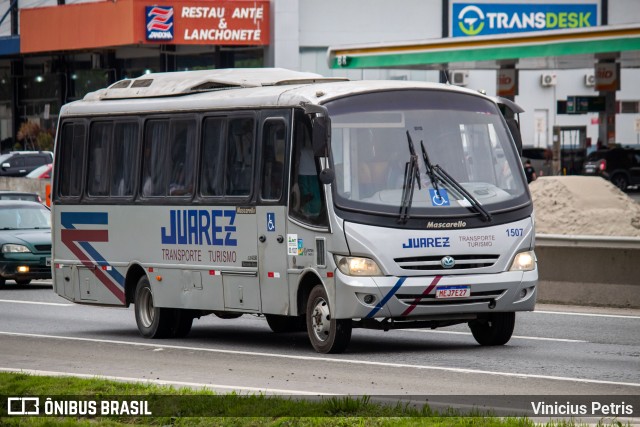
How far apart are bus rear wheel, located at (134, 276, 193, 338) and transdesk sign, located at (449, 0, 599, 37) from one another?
3905cm

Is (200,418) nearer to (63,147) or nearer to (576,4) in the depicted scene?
(63,147)

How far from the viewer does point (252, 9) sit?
52500 mm

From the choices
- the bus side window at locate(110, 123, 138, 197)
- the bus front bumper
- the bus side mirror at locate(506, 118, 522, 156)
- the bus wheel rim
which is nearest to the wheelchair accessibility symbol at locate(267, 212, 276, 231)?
the bus wheel rim

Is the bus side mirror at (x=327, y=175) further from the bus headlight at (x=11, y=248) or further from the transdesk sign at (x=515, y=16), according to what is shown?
the transdesk sign at (x=515, y=16)

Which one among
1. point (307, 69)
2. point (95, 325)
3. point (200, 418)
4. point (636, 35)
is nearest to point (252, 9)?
point (307, 69)

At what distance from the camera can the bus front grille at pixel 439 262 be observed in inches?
570

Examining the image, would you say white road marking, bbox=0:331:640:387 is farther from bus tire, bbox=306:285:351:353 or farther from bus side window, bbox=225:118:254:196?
bus side window, bbox=225:118:254:196

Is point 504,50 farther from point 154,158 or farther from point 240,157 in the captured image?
point 240,157

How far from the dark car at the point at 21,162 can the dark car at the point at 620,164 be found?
64.4ft

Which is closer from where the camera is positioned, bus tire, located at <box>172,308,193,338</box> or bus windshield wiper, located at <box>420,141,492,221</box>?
bus windshield wiper, located at <box>420,141,492,221</box>

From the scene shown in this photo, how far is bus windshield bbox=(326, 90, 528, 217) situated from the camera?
48.2 feet

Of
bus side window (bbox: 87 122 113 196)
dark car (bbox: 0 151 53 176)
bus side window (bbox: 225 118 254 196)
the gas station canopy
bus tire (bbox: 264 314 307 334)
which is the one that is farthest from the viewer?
dark car (bbox: 0 151 53 176)

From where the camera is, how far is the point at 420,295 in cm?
1445

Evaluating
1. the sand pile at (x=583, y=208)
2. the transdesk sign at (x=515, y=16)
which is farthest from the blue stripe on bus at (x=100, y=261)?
the transdesk sign at (x=515, y=16)
